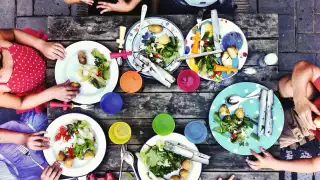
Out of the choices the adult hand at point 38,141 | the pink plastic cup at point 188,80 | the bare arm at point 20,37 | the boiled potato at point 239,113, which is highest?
the bare arm at point 20,37

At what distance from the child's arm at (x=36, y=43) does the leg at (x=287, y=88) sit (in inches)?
64.4

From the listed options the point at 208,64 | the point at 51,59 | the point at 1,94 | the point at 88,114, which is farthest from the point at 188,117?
the point at 1,94

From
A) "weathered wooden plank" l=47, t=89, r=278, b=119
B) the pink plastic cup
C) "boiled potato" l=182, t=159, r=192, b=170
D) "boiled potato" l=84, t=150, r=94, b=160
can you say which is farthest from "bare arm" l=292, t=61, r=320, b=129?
"boiled potato" l=84, t=150, r=94, b=160

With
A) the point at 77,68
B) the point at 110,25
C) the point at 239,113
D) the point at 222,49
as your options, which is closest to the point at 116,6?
the point at 110,25

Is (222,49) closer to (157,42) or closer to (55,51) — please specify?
(157,42)

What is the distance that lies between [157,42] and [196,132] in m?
0.66

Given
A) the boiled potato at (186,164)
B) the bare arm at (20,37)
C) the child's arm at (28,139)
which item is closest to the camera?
the boiled potato at (186,164)

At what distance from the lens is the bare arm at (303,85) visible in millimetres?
2434

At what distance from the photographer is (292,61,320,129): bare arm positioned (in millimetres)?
2434

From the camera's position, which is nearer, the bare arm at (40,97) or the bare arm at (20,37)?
the bare arm at (40,97)

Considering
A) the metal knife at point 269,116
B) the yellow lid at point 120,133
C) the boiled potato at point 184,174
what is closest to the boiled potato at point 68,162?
the yellow lid at point 120,133

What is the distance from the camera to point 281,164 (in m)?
2.37

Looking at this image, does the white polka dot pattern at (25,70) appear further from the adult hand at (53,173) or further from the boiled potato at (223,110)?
the boiled potato at (223,110)

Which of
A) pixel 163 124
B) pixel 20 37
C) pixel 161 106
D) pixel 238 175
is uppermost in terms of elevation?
pixel 20 37
